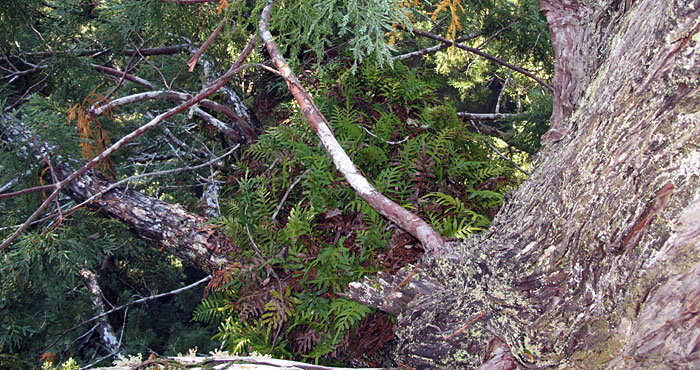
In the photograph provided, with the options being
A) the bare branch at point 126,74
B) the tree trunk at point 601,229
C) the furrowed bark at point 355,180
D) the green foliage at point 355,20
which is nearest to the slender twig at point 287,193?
the furrowed bark at point 355,180

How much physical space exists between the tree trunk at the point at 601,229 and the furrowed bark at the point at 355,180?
258 millimetres

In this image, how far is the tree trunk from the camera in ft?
3.61

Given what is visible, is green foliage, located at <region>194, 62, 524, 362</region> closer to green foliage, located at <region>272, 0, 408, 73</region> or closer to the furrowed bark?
the furrowed bark

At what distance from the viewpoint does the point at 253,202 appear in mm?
2930

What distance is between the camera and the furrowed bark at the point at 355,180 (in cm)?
209

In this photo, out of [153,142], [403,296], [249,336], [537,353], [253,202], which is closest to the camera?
[537,353]

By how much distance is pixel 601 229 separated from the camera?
125 cm

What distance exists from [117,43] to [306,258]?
8.98 feet

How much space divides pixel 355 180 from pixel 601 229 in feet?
4.32

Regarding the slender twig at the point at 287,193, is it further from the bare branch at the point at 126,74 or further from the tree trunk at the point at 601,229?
the bare branch at the point at 126,74

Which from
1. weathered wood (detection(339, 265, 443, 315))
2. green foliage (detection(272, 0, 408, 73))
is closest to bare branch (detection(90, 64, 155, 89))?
green foliage (detection(272, 0, 408, 73))

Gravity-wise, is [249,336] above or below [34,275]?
above

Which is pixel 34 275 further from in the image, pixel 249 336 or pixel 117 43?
pixel 249 336

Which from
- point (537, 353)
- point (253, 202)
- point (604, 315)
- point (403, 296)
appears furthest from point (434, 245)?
point (253, 202)
